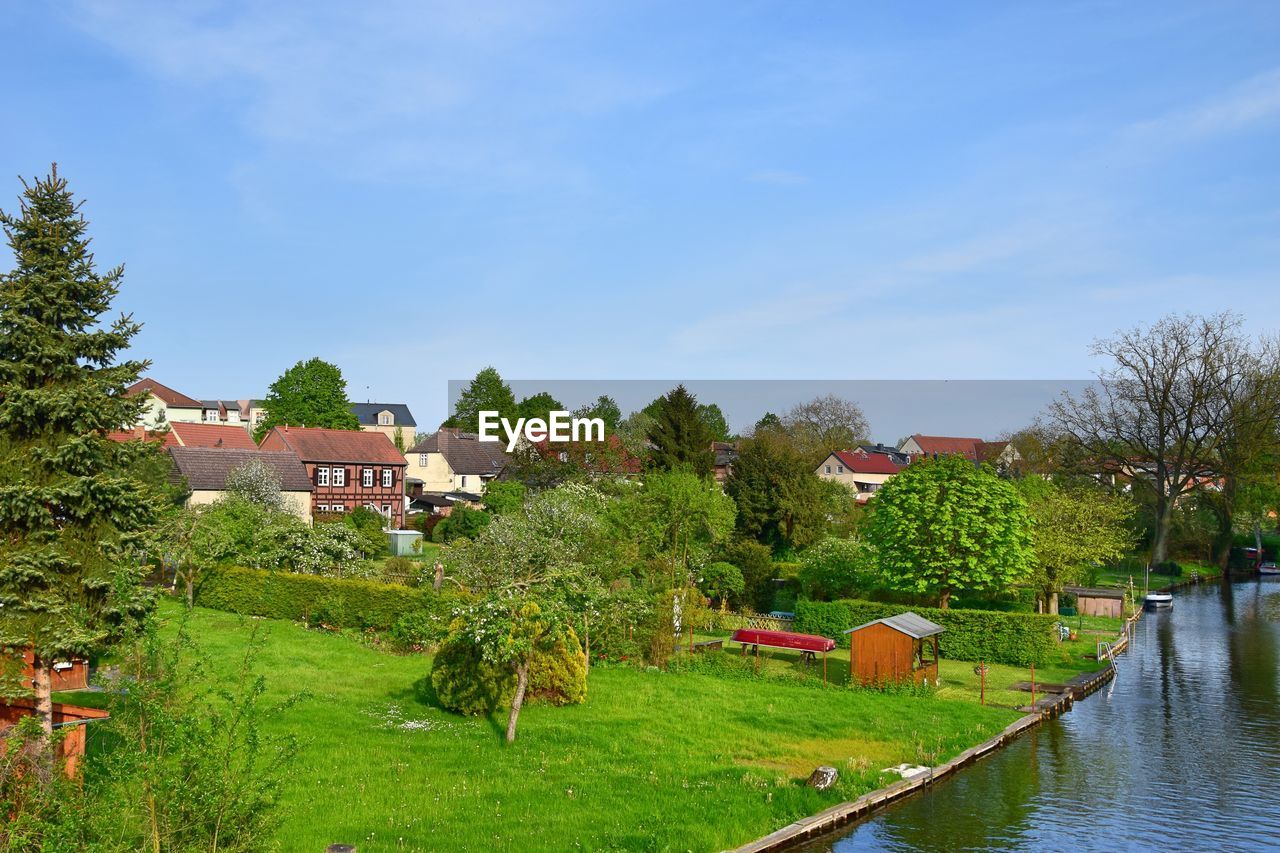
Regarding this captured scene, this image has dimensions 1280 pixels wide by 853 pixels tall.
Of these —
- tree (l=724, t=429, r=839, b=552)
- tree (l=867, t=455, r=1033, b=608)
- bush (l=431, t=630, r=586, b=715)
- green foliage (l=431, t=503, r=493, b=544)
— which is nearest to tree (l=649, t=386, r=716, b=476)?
tree (l=724, t=429, r=839, b=552)

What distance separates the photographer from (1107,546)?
48844 mm

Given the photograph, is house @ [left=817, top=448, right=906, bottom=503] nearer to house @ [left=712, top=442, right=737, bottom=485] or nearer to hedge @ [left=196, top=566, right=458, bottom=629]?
house @ [left=712, top=442, right=737, bottom=485]

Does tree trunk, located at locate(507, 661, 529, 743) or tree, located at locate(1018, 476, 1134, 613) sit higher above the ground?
tree, located at locate(1018, 476, 1134, 613)

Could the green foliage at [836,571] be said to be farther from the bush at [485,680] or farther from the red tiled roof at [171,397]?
the red tiled roof at [171,397]

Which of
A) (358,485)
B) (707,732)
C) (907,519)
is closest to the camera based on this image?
(707,732)

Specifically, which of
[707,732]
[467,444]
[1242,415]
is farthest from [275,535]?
[1242,415]

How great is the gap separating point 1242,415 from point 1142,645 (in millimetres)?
36091

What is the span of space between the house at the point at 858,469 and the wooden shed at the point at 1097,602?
53.3 meters

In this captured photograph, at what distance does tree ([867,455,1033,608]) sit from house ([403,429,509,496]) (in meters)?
62.6

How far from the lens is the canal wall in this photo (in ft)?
59.7

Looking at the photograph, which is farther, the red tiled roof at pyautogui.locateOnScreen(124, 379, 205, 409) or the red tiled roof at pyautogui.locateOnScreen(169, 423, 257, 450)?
the red tiled roof at pyautogui.locateOnScreen(124, 379, 205, 409)

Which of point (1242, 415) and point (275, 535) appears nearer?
point (275, 535)

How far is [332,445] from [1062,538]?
5606 centimetres

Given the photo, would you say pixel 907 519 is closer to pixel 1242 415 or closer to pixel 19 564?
pixel 19 564
